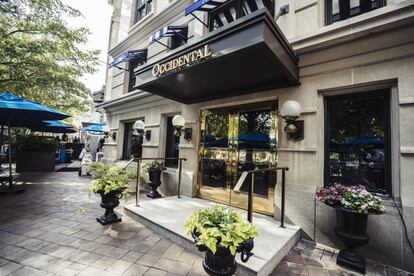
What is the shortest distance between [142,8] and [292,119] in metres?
9.62

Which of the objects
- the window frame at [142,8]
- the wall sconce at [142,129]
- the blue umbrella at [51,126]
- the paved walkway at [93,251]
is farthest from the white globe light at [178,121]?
the blue umbrella at [51,126]

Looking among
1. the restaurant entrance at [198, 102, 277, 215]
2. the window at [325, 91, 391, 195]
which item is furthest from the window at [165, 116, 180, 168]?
the window at [325, 91, 391, 195]

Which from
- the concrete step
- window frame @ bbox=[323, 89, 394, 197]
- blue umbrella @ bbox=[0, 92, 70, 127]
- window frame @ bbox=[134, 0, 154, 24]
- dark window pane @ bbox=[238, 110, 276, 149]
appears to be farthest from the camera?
Answer: window frame @ bbox=[134, 0, 154, 24]

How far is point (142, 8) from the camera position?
9523 mm

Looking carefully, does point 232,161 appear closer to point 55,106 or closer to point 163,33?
point 163,33

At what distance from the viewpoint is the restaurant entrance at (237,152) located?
178 inches

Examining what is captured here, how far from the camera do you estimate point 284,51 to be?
3463 millimetres

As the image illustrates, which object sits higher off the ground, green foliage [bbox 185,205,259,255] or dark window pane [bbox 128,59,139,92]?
dark window pane [bbox 128,59,139,92]

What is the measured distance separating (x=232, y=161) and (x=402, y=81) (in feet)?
11.6

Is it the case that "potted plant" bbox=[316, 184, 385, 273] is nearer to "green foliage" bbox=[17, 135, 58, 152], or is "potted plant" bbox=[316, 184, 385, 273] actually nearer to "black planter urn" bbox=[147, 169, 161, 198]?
"black planter urn" bbox=[147, 169, 161, 198]

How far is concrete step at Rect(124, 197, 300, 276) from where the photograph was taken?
8.29 ft

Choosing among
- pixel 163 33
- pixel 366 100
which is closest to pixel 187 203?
pixel 366 100

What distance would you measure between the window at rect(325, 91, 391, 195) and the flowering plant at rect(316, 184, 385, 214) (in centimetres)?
71

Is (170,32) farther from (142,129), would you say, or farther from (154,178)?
(154,178)
